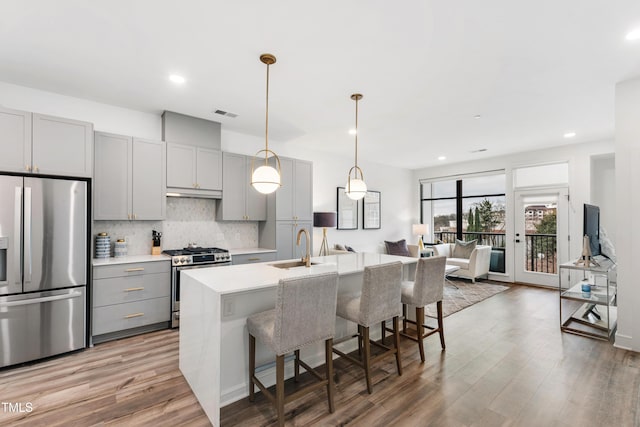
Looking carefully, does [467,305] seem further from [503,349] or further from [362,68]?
[362,68]

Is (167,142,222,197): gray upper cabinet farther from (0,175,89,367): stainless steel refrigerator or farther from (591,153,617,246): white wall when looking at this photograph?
(591,153,617,246): white wall

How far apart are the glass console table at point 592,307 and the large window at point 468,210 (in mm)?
2342

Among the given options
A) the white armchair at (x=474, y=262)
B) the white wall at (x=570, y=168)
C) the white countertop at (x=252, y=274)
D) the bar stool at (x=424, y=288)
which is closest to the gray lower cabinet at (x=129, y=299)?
the white countertop at (x=252, y=274)

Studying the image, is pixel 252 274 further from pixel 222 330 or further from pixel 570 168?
pixel 570 168

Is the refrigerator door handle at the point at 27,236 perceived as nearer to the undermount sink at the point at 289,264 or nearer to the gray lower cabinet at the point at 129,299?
the gray lower cabinet at the point at 129,299

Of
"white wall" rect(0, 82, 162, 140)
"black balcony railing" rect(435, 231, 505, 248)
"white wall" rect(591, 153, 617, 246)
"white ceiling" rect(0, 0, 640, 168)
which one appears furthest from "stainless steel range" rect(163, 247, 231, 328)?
"white wall" rect(591, 153, 617, 246)

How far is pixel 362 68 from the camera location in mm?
2814

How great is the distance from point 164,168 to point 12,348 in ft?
7.34

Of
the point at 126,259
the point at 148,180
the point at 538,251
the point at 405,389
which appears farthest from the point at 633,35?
the point at 126,259

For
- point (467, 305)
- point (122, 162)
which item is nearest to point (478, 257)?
point (467, 305)

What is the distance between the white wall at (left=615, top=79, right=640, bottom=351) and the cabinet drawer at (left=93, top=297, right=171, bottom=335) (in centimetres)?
496

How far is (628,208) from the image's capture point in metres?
3.05

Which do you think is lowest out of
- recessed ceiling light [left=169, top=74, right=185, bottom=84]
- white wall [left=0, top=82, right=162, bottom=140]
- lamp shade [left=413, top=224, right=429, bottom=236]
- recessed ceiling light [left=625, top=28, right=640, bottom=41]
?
lamp shade [left=413, top=224, right=429, bottom=236]

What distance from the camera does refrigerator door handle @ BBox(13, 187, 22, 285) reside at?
2.69 meters
